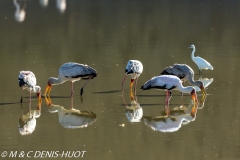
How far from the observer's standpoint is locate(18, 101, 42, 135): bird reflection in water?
571 inches

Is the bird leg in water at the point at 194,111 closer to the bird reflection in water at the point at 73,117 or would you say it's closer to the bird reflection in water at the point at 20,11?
the bird reflection in water at the point at 73,117

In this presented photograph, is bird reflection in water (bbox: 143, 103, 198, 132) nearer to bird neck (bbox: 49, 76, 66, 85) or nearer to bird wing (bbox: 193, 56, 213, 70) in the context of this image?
bird neck (bbox: 49, 76, 66, 85)

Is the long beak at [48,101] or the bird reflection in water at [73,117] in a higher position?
the long beak at [48,101]

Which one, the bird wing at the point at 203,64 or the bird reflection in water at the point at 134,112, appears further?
the bird wing at the point at 203,64

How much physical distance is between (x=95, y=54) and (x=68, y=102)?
311 inches

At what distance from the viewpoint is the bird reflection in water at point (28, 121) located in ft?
47.6

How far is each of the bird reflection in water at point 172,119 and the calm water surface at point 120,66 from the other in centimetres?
10

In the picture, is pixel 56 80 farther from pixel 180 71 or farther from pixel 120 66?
pixel 120 66

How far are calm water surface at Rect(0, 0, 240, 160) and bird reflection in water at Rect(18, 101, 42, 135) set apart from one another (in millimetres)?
119

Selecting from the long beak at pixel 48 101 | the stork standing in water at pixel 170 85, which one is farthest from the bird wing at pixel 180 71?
the long beak at pixel 48 101

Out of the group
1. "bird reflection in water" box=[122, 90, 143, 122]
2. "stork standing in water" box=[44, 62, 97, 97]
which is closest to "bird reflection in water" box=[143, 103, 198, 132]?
"bird reflection in water" box=[122, 90, 143, 122]

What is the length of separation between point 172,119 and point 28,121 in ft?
9.61

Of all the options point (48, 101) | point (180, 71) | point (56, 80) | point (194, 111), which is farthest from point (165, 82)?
point (56, 80)

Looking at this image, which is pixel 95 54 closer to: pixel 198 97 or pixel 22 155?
pixel 198 97
